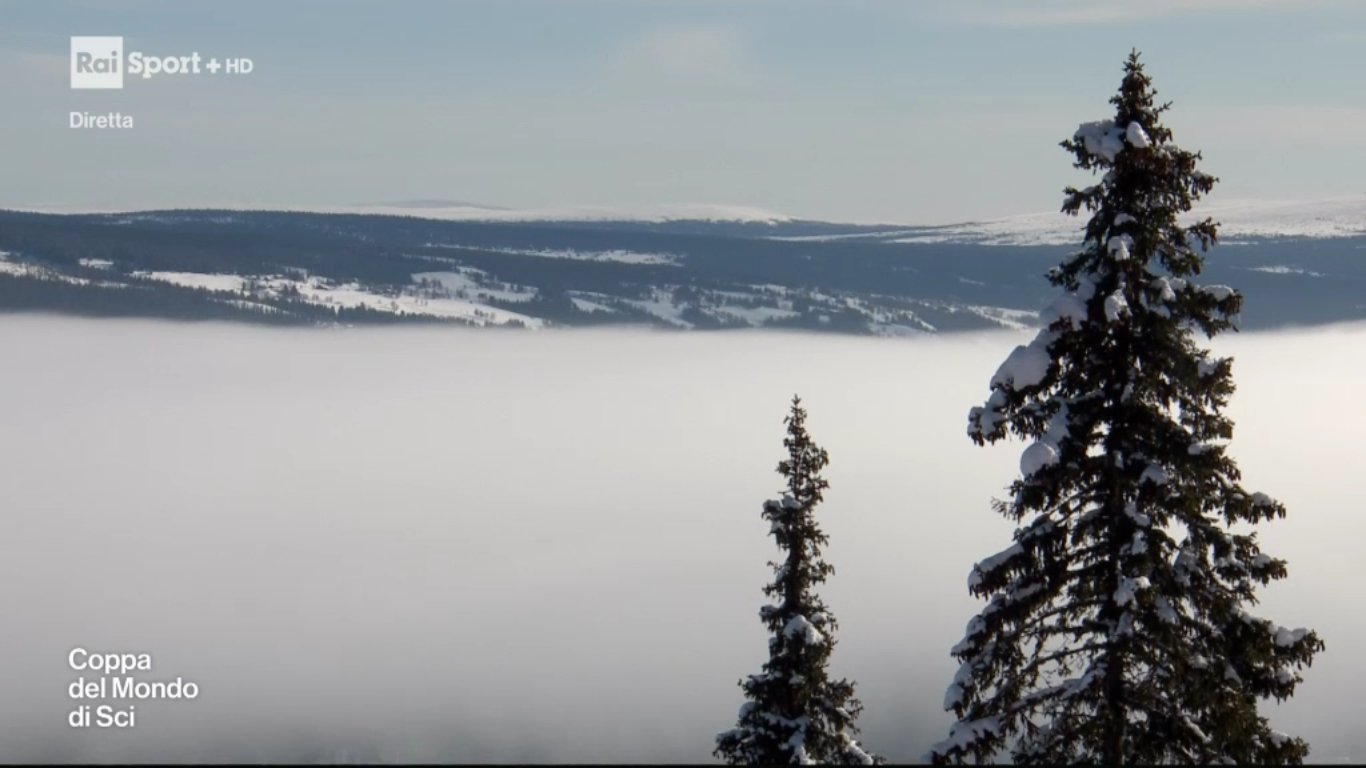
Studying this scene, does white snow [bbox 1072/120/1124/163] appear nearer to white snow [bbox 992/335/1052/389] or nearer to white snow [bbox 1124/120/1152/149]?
white snow [bbox 1124/120/1152/149]

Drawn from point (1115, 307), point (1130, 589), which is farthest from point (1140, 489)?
point (1115, 307)

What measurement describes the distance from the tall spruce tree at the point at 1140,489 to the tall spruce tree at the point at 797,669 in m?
8.90

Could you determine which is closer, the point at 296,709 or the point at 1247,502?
the point at 1247,502

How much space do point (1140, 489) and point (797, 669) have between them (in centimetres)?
1108

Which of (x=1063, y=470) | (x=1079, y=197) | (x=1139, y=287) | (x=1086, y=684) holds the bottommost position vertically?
(x=1086, y=684)

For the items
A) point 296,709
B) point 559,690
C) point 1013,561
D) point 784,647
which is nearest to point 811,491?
point 784,647

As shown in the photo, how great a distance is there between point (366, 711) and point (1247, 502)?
180226 mm

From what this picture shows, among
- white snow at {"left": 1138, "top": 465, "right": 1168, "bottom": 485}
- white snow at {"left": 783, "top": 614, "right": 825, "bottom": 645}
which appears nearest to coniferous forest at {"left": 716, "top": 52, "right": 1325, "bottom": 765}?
white snow at {"left": 1138, "top": 465, "right": 1168, "bottom": 485}

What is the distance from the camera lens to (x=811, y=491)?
26656 millimetres

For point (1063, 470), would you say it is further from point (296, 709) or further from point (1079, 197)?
point (296, 709)

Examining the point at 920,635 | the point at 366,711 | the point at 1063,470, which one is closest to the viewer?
the point at 1063,470

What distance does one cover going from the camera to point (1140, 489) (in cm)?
1611

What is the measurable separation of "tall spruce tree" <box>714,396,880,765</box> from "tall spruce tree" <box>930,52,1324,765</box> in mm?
8903

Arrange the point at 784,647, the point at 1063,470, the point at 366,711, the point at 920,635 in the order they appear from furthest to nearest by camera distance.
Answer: the point at 920,635 → the point at 366,711 → the point at 784,647 → the point at 1063,470
